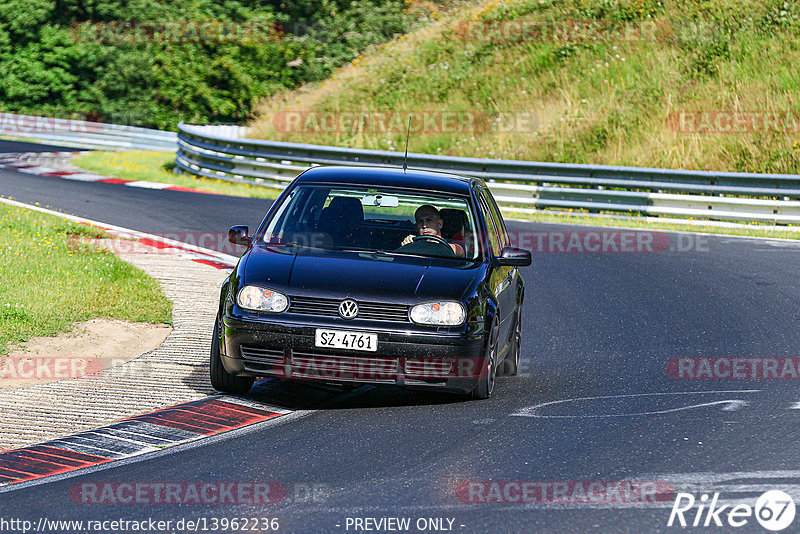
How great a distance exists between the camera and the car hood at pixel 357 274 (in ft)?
24.9

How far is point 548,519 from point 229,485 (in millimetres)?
1644

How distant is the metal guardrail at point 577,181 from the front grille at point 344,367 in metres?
13.8

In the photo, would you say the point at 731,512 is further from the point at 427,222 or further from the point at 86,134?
the point at 86,134

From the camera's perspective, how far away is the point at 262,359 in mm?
7594

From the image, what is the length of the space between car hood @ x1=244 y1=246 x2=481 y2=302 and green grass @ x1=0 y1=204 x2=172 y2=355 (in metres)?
2.64

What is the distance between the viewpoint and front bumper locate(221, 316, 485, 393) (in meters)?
7.46

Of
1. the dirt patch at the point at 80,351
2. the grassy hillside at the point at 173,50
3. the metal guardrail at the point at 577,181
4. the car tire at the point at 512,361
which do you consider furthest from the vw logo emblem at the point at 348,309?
the grassy hillside at the point at 173,50

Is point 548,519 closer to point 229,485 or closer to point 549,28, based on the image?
point 229,485

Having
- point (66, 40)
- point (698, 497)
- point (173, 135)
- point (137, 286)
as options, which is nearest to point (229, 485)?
point (698, 497)
